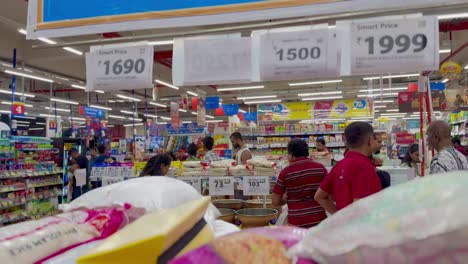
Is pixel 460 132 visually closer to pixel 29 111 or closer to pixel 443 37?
pixel 443 37

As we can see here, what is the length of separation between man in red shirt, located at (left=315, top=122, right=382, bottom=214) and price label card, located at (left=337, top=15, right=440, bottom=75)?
3.11 feet

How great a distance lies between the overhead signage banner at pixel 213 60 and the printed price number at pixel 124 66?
12.4 inches

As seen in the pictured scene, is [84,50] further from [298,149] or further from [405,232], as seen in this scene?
[405,232]

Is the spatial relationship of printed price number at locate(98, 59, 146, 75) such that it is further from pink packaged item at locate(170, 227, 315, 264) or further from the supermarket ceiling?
pink packaged item at locate(170, 227, 315, 264)

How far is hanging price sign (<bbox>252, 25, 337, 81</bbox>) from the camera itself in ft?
7.07

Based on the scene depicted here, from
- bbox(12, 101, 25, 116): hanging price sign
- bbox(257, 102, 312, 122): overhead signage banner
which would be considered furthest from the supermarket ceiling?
bbox(257, 102, 312, 122): overhead signage banner

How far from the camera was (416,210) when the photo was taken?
0.63 metres

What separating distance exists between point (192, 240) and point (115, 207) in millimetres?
391

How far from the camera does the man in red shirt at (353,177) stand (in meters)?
2.70

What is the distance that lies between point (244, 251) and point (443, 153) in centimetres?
331

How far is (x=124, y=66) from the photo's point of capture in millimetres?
2588

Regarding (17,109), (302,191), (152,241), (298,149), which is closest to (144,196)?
(152,241)

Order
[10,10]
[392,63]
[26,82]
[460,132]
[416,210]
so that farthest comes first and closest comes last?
[26,82] < [460,132] < [10,10] < [392,63] < [416,210]

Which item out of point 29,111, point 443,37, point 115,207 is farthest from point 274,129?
point 29,111
